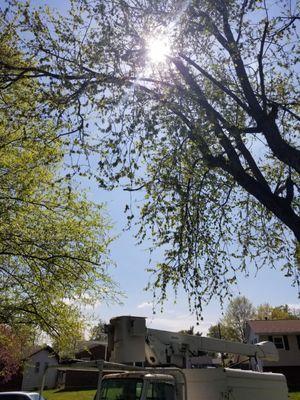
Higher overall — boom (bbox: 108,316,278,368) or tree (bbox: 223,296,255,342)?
tree (bbox: 223,296,255,342)

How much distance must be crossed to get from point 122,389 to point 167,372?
1.07m

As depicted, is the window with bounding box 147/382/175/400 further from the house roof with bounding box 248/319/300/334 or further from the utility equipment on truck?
the house roof with bounding box 248/319/300/334

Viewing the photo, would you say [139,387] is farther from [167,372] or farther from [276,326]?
[276,326]

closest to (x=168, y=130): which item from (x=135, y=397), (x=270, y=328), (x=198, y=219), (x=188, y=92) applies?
(x=188, y=92)

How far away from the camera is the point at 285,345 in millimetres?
38031

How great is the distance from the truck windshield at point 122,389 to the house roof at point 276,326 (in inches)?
1315

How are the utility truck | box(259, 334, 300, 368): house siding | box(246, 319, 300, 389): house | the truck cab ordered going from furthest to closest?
1. box(259, 334, 300, 368): house siding
2. box(246, 319, 300, 389): house
3. the utility truck
4. the truck cab

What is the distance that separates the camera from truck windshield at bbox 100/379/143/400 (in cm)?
765

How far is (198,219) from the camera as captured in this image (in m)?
11.3

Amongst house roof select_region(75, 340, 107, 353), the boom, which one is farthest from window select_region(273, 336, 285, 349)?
the boom

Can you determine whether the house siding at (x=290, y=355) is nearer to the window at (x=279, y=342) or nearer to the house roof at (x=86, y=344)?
the window at (x=279, y=342)

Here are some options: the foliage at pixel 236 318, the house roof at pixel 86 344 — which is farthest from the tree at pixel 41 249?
the foliage at pixel 236 318

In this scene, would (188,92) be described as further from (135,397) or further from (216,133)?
(135,397)

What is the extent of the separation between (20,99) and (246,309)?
7473cm
